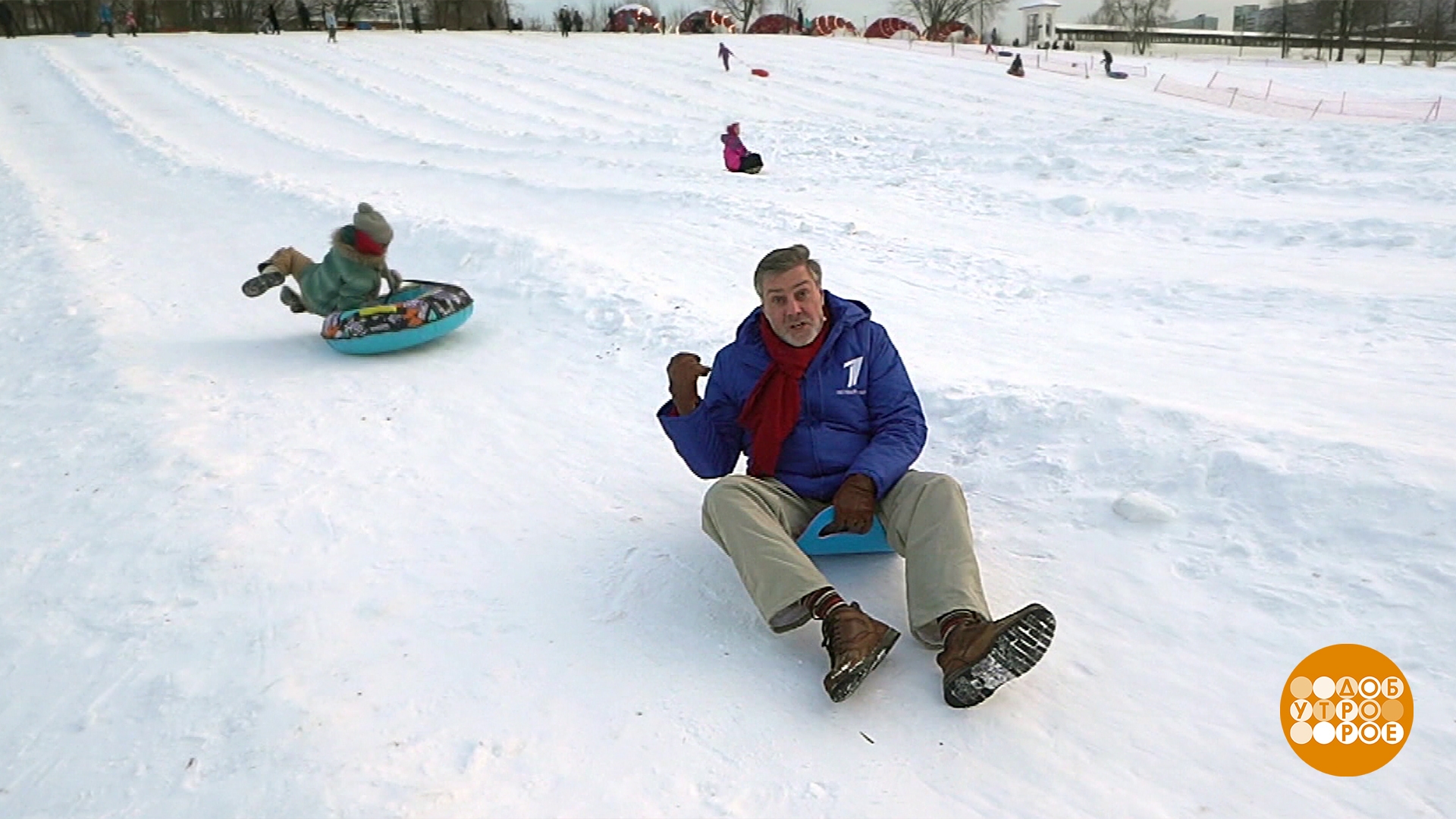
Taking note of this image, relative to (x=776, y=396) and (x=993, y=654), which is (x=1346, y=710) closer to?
(x=993, y=654)

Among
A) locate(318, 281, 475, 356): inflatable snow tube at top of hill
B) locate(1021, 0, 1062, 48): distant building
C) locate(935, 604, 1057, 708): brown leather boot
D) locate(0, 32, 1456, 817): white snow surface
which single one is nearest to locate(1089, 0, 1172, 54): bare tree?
locate(1021, 0, 1062, 48): distant building

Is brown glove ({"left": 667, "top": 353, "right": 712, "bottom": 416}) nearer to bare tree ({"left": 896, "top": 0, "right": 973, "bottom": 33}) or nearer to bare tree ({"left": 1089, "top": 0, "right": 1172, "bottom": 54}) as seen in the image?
bare tree ({"left": 1089, "top": 0, "right": 1172, "bottom": 54})

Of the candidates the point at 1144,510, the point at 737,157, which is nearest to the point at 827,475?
the point at 1144,510

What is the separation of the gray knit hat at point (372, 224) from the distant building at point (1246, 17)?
8994 cm

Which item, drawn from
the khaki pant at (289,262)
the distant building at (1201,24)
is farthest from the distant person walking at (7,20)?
the distant building at (1201,24)

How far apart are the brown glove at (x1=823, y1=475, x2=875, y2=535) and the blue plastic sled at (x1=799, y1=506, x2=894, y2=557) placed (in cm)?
7

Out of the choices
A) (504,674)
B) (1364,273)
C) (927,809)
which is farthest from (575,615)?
(1364,273)

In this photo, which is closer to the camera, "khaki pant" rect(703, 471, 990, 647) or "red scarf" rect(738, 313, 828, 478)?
"khaki pant" rect(703, 471, 990, 647)

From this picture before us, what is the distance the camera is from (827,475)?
2906 millimetres

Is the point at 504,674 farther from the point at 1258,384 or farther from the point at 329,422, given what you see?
the point at 1258,384

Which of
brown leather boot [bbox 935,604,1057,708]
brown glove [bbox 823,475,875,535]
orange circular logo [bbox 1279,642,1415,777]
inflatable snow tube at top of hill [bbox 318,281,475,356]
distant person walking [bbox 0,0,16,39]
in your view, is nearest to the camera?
orange circular logo [bbox 1279,642,1415,777]

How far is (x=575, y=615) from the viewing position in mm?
2812

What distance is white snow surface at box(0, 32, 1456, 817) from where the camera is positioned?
2.19 m

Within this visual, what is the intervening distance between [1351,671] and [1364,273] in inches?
178
